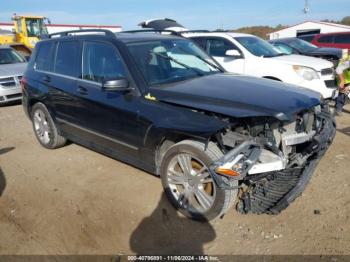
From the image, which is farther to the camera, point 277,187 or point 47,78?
point 47,78

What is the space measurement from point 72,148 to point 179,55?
2.64 metres

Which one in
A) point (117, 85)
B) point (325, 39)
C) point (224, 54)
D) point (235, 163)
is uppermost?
point (117, 85)

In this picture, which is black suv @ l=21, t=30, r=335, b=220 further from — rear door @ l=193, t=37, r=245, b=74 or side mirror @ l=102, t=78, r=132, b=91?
rear door @ l=193, t=37, r=245, b=74

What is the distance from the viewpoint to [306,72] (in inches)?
284

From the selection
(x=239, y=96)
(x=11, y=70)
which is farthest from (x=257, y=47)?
(x=11, y=70)

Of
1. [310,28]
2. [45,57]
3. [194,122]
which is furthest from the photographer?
[310,28]

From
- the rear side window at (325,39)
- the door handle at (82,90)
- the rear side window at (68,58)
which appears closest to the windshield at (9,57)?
the rear side window at (68,58)

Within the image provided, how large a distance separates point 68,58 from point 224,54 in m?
4.44

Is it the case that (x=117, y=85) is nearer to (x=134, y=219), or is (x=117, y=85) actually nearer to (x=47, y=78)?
(x=134, y=219)

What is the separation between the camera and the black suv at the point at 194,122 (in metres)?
3.18

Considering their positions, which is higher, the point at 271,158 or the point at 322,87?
the point at 271,158

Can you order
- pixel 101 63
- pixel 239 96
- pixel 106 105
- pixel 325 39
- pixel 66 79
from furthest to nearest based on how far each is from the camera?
1. pixel 325 39
2. pixel 66 79
3. pixel 101 63
4. pixel 106 105
5. pixel 239 96

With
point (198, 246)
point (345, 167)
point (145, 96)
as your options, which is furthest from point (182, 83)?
point (345, 167)

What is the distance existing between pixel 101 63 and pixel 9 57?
27.8 ft
